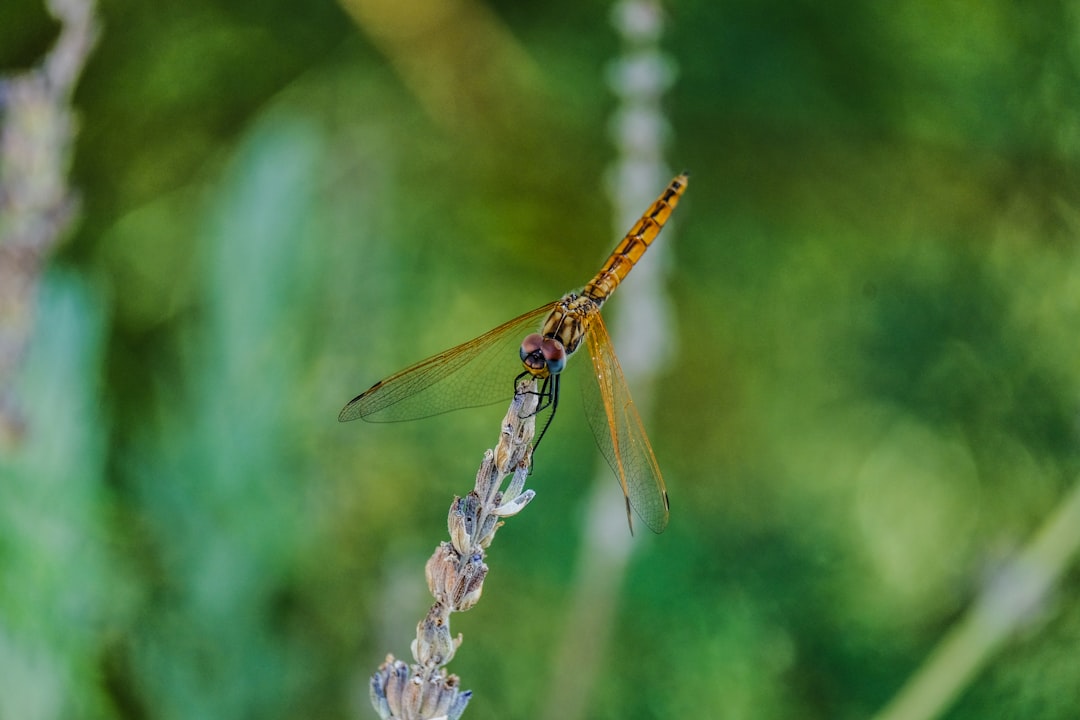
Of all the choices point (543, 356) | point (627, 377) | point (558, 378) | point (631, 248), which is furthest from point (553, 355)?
point (627, 377)

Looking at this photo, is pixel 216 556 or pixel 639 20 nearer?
pixel 216 556

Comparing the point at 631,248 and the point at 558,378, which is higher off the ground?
the point at 631,248

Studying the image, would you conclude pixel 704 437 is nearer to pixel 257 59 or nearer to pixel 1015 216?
pixel 1015 216

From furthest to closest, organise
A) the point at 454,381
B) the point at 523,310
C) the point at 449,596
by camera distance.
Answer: the point at 523,310 → the point at 454,381 → the point at 449,596

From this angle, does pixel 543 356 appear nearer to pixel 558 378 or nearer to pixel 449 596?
pixel 558 378

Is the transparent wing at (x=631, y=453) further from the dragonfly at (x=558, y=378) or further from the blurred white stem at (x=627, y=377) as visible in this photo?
the blurred white stem at (x=627, y=377)

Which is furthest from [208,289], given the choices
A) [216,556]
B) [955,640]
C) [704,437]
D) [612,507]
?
[955,640]
